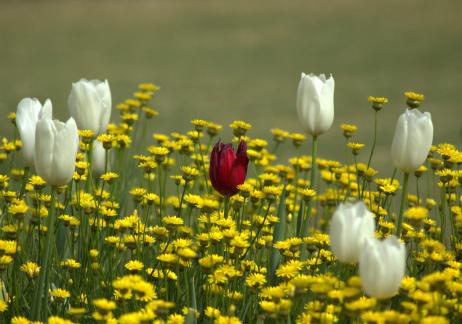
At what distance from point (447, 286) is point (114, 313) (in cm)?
90

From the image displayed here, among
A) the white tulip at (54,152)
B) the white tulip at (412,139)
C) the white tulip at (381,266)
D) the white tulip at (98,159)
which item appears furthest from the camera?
the white tulip at (98,159)

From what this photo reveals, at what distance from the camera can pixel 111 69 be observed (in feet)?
22.1

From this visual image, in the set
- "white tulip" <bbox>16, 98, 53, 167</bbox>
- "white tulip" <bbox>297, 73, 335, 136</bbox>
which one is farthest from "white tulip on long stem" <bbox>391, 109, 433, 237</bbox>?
"white tulip" <bbox>16, 98, 53, 167</bbox>

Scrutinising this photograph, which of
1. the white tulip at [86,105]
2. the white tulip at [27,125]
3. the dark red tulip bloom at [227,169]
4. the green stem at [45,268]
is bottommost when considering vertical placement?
the green stem at [45,268]

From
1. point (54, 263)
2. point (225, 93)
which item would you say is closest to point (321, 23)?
point (225, 93)

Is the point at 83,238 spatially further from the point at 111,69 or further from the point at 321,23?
the point at 321,23

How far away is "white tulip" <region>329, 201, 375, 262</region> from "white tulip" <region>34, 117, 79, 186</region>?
0.68 metres

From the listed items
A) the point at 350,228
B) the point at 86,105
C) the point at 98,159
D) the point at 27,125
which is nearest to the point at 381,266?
the point at 350,228

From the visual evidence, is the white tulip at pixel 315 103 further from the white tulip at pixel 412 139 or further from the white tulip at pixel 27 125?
the white tulip at pixel 27 125

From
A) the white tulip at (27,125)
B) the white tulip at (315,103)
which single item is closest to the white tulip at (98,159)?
the white tulip at (27,125)

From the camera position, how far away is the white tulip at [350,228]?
194 centimetres

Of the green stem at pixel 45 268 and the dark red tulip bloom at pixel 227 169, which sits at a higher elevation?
the dark red tulip bloom at pixel 227 169

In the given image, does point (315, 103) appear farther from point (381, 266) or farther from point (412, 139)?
point (381, 266)

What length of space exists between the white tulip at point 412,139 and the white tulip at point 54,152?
0.89 metres
